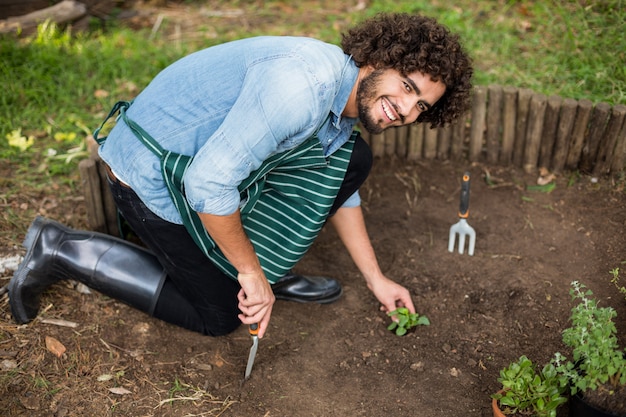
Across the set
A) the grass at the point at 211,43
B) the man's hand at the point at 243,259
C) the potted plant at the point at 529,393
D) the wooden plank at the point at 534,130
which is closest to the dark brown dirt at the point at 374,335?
the wooden plank at the point at 534,130

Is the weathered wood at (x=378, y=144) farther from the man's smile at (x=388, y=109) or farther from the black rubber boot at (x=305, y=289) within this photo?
the man's smile at (x=388, y=109)

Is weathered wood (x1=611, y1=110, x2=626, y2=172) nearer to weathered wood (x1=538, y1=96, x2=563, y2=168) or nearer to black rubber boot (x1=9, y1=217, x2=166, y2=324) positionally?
weathered wood (x1=538, y1=96, x2=563, y2=168)

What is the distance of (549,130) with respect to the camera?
3.64 m

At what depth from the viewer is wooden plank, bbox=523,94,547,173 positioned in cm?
358

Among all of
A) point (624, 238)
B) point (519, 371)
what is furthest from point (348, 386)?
point (624, 238)

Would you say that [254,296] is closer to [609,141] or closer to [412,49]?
[412,49]

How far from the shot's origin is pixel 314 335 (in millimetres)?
2969

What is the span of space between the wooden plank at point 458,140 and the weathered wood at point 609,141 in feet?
2.42

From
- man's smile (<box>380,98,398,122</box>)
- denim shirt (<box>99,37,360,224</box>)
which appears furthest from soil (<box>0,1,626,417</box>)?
man's smile (<box>380,98,398,122</box>)

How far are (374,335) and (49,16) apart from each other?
3612 millimetres

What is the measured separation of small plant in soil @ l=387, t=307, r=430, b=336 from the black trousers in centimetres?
53

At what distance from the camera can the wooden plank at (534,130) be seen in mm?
3576

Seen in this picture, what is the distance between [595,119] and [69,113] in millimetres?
3126

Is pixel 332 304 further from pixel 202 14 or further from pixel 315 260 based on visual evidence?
pixel 202 14
